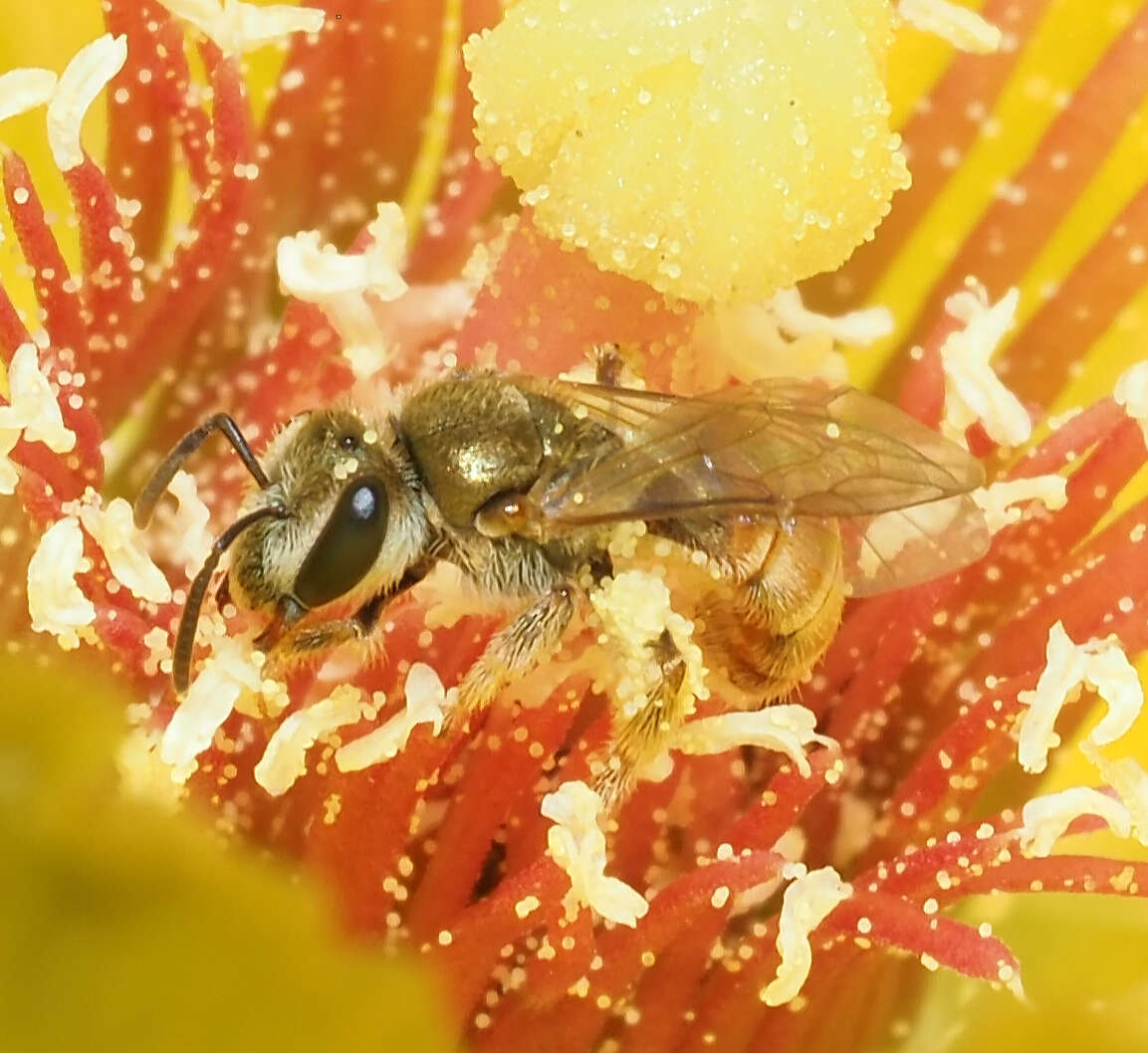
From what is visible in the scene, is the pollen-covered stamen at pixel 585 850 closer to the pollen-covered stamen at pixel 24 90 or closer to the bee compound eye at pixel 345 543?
the bee compound eye at pixel 345 543

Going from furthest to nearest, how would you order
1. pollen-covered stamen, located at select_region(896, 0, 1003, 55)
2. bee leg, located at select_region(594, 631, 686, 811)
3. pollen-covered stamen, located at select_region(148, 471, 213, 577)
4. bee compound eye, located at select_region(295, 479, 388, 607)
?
pollen-covered stamen, located at select_region(896, 0, 1003, 55) < pollen-covered stamen, located at select_region(148, 471, 213, 577) < bee leg, located at select_region(594, 631, 686, 811) < bee compound eye, located at select_region(295, 479, 388, 607)

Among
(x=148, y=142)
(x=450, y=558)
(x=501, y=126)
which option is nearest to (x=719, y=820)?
(x=450, y=558)

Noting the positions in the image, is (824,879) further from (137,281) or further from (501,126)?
(137,281)

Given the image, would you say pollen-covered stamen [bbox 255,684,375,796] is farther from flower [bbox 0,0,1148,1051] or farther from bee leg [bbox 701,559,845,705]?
bee leg [bbox 701,559,845,705]

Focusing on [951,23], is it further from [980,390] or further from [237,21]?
[237,21]

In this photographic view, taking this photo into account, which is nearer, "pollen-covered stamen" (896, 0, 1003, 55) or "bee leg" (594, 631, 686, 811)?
"bee leg" (594, 631, 686, 811)

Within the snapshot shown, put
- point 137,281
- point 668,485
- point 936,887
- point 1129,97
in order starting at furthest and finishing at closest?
point 1129,97 < point 137,281 < point 936,887 < point 668,485

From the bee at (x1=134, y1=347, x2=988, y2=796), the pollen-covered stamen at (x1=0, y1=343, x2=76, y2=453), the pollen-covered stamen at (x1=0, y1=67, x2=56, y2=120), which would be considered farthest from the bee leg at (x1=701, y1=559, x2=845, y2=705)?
the pollen-covered stamen at (x1=0, y1=67, x2=56, y2=120)
